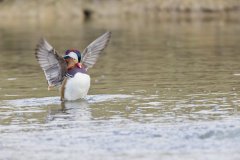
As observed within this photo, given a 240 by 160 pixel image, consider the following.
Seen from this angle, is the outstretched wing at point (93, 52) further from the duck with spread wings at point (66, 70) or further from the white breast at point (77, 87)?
the white breast at point (77, 87)

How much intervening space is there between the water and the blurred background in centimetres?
2

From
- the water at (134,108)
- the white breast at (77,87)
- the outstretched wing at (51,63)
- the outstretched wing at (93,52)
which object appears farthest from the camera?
the outstretched wing at (93,52)

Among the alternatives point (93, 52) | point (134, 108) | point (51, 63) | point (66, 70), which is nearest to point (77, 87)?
point (66, 70)

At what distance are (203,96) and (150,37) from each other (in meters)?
18.4

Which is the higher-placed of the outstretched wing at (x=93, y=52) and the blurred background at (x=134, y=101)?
the outstretched wing at (x=93, y=52)

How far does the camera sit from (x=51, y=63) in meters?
16.7

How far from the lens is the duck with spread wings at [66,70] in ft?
52.6

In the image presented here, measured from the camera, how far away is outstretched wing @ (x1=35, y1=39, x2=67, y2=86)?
1645 cm

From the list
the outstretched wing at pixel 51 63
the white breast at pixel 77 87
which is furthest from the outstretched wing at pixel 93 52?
the white breast at pixel 77 87

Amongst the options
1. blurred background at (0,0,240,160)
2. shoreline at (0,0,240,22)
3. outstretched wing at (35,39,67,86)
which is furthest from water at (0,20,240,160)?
shoreline at (0,0,240,22)

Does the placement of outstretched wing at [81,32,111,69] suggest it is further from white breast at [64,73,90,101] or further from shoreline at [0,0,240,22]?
shoreline at [0,0,240,22]

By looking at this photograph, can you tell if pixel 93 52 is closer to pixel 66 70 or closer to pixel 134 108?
pixel 66 70

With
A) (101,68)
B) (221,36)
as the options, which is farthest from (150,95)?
(221,36)

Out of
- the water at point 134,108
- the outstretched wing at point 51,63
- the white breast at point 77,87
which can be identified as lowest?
the water at point 134,108
